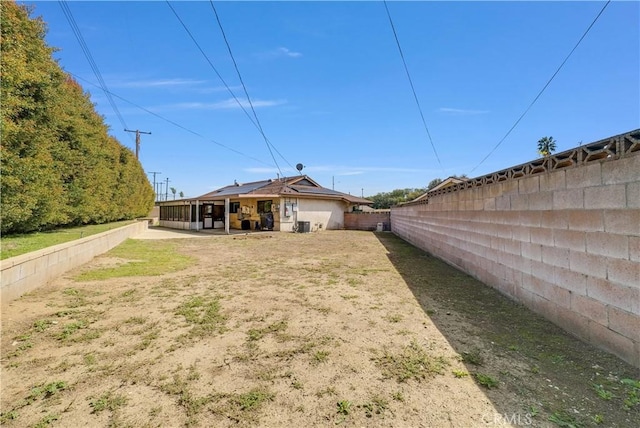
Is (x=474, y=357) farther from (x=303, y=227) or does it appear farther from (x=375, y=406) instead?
(x=303, y=227)

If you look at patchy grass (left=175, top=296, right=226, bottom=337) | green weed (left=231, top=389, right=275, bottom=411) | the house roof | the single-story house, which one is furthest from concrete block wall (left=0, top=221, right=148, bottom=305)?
the house roof

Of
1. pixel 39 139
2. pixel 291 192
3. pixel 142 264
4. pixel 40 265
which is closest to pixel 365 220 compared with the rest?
pixel 291 192

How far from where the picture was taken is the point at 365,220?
22312 millimetres

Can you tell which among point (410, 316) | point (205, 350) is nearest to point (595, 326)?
point (410, 316)

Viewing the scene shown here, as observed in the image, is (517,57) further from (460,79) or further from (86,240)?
(86,240)

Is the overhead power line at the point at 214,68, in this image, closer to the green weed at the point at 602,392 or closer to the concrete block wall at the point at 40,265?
the concrete block wall at the point at 40,265

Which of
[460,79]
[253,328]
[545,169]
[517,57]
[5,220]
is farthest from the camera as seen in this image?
[460,79]

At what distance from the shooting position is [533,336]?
3180 millimetres

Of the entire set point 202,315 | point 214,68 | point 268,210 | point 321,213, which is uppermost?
point 214,68

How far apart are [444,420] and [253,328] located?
2.28 meters

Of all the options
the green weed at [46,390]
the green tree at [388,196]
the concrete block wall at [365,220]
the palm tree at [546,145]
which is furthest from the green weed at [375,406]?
the green tree at [388,196]

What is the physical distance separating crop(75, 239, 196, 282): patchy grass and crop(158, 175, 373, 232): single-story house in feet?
24.7

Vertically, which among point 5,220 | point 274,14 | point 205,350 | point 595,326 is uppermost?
point 274,14

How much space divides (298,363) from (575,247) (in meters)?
3.21
